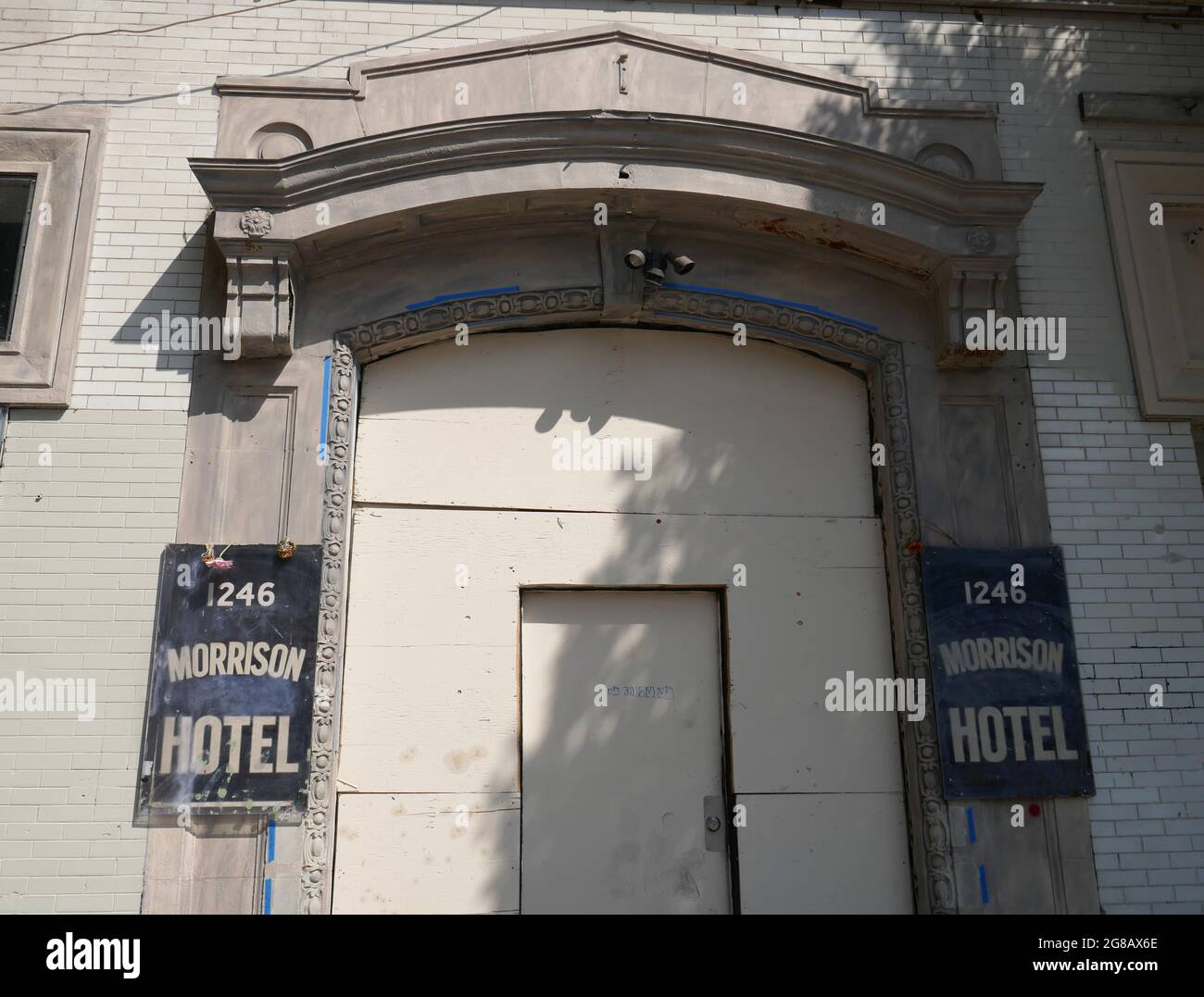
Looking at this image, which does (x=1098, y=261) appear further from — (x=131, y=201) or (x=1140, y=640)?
(x=131, y=201)

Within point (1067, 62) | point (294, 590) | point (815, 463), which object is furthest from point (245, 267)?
point (1067, 62)

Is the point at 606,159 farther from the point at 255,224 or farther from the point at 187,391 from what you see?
the point at 187,391

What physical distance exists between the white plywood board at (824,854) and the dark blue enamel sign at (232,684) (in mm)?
2522

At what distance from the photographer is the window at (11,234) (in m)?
6.62

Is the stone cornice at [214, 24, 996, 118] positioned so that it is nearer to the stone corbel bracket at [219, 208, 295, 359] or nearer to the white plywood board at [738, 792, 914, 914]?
the stone corbel bracket at [219, 208, 295, 359]

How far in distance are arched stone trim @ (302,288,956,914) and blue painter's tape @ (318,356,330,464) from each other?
0.09ft

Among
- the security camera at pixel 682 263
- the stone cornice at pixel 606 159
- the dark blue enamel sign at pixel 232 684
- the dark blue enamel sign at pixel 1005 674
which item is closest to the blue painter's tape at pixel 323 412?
the dark blue enamel sign at pixel 232 684

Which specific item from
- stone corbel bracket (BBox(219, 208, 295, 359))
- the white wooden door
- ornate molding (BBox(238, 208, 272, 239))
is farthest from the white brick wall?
the white wooden door

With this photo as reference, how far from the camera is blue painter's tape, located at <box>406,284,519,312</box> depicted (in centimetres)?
681

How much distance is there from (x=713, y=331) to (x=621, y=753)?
8.79ft

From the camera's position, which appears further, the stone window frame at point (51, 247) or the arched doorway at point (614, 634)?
the stone window frame at point (51, 247)

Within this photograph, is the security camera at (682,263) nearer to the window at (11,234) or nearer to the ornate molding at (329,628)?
the ornate molding at (329,628)

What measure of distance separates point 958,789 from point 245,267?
498cm

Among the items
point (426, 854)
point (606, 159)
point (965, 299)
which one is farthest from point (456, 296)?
point (426, 854)
